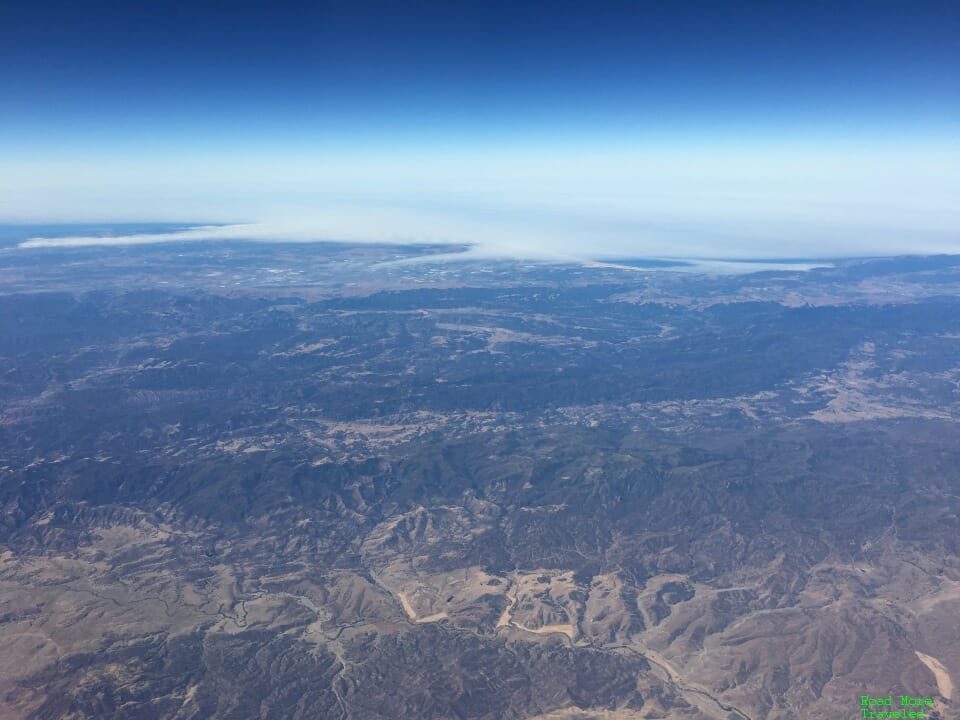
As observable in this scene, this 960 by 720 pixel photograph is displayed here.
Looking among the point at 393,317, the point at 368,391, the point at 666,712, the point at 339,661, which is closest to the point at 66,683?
the point at 339,661

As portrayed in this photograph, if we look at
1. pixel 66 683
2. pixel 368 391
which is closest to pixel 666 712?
pixel 66 683

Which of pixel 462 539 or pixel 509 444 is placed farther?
pixel 509 444

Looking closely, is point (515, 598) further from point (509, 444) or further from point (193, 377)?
point (193, 377)

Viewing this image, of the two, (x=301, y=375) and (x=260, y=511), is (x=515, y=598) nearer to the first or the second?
(x=260, y=511)

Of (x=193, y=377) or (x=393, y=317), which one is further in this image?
(x=393, y=317)

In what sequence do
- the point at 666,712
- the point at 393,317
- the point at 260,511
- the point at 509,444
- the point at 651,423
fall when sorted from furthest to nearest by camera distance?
the point at 393,317 < the point at 651,423 < the point at 509,444 < the point at 260,511 < the point at 666,712

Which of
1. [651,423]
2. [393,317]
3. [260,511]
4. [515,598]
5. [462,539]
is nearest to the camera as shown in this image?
[515,598]
